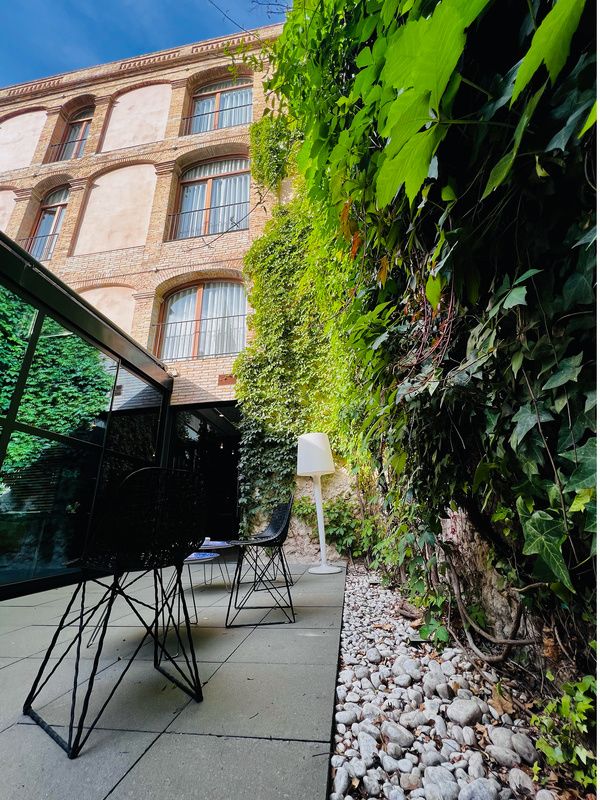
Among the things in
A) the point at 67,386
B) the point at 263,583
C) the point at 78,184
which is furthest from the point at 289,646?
the point at 78,184

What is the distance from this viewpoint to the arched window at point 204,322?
652cm

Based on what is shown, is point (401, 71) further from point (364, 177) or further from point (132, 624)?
point (132, 624)

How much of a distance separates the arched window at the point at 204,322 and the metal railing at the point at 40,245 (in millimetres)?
3340

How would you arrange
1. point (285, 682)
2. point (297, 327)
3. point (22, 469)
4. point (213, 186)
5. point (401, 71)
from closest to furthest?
point (401, 71) → point (285, 682) → point (22, 469) → point (297, 327) → point (213, 186)

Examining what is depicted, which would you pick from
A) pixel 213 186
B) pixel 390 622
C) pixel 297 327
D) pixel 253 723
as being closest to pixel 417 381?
pixel 253 723

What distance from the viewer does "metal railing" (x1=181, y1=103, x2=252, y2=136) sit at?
8.07 m

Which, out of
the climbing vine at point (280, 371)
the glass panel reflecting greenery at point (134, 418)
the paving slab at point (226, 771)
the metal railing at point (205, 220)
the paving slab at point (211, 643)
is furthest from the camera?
the metal railing at point (205, 220)

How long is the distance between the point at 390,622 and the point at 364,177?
2.38 metres

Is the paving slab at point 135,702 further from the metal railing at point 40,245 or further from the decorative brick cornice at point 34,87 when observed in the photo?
the decorative brick cornice at point 34,87

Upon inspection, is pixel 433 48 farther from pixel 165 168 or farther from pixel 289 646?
pixel 165 168

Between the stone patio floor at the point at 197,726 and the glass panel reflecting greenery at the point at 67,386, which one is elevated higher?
the glass panel reflecting greenery at the point at 67,386

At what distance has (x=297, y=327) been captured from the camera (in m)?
5.57

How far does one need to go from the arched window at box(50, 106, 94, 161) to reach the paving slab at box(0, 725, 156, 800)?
11266mm

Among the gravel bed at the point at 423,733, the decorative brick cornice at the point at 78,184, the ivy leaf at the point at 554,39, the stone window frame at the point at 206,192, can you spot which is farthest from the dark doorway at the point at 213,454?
the decorative brick cornice at the point at 78,184
